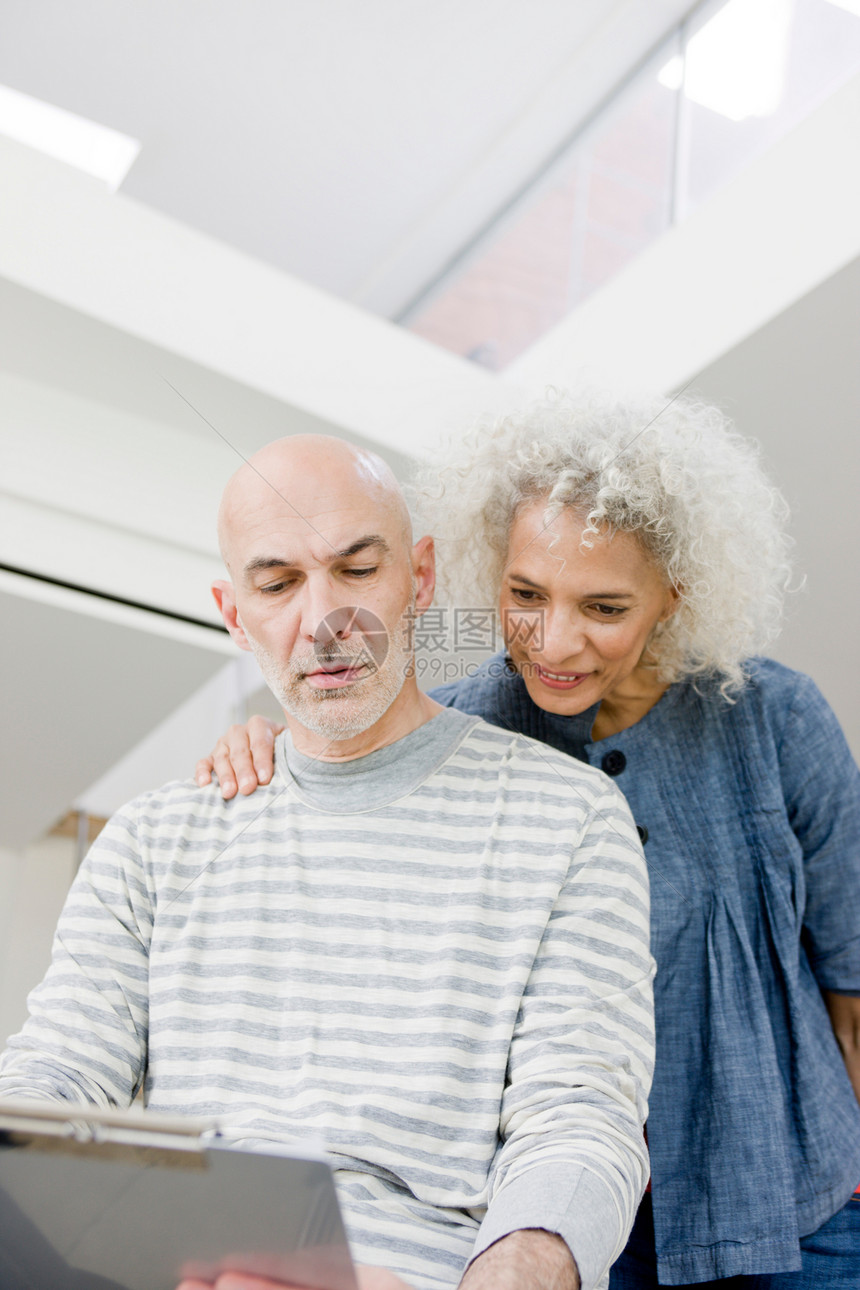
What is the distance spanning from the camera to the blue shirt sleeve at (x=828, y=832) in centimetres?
131

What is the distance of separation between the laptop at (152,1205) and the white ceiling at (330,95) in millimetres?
2972

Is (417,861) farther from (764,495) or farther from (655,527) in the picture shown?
(764,495)

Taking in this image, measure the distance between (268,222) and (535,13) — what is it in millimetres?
1050

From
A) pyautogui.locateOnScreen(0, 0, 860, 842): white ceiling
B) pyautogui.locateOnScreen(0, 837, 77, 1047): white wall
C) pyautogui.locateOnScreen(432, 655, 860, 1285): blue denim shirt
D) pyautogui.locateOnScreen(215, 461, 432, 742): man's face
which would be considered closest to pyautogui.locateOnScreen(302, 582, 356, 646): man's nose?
pyautogui.locateOnScreen(215, 461, 432, 742): man's face

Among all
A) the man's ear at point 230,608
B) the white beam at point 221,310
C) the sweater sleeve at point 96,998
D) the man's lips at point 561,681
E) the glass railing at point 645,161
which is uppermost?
the glass railing at point 645,161

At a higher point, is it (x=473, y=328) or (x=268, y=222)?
(x=268, y=222)

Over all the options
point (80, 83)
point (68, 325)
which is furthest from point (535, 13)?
point (68, 325)

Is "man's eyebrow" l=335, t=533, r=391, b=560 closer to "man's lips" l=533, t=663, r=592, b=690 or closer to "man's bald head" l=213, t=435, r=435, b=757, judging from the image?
"man's bald head" l=213, t=435, r=435, b=757

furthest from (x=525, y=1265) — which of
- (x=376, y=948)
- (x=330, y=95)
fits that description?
(x=330, y=95)

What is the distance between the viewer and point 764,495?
5.05ft

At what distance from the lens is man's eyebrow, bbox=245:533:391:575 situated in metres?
1.12

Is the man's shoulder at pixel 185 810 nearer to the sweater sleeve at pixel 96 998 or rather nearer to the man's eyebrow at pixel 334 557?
the sweater sleeve at pixel 96 998

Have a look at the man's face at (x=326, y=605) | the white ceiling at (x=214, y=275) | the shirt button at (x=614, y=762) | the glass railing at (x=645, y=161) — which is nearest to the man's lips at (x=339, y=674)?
the man's face at (x=326, y=605)

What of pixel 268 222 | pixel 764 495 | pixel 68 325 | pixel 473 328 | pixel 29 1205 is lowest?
pixel 29 1205
